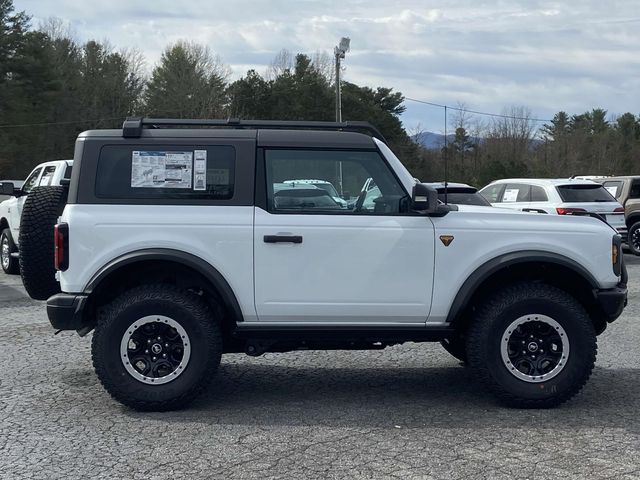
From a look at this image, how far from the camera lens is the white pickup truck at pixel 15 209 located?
1368 cm

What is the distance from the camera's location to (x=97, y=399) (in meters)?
6.20

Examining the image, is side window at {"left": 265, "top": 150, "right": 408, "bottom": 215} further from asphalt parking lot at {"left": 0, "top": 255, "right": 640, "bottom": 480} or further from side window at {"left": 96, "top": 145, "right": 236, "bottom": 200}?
asphalt parking lot at {"left": 0, "top": 255, "right": 640, "bottom": 480}

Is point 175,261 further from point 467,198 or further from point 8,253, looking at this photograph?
point 8,253

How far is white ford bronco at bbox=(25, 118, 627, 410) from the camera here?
5.75 m

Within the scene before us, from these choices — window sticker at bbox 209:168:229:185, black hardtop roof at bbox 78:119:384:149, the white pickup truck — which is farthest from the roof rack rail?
the white pickup truck

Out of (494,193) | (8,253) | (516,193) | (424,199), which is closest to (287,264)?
(424,199)

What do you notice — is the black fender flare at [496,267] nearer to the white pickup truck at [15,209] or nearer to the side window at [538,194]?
the white pickup truck at [15,209]

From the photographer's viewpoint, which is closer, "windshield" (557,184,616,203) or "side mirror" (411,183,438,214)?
"side mirror" (411,183,438,214)

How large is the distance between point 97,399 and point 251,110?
51.4m

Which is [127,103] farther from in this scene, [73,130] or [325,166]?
[325,166]

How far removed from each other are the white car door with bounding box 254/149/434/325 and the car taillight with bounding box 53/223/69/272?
1.29m

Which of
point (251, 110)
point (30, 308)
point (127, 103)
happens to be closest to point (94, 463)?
point (30, 308)

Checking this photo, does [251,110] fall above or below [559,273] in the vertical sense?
above

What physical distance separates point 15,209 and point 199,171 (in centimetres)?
951
